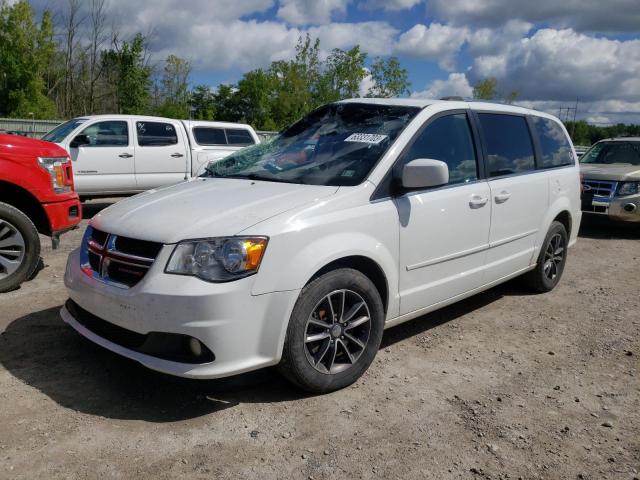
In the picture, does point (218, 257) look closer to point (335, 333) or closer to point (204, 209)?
point (204, 209)

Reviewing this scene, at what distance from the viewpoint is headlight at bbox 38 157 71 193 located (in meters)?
5.30

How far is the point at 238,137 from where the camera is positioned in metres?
12.3

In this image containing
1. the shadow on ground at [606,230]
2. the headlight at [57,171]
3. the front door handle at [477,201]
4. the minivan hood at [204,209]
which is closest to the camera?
the minivan hood at [204,209]

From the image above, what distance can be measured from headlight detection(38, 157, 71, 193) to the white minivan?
184 centimetres

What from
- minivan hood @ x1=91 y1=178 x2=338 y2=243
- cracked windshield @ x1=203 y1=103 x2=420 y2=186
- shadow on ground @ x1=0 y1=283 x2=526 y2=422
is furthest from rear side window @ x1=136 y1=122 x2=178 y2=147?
minivan hood @ x1=91 y1=178 x2=338 y2=243

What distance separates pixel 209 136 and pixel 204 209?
8.83 m

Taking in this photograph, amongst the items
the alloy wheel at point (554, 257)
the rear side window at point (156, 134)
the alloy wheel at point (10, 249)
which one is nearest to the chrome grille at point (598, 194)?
the alloy wheel at point (554, 257)

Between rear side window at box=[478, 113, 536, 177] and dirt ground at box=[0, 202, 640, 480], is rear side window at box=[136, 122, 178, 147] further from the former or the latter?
rear side window at box=[478, 113, 536, 177]

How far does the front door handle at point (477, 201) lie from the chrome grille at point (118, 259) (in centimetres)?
234

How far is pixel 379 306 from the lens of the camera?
11.7 ft

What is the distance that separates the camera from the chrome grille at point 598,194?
9.36m

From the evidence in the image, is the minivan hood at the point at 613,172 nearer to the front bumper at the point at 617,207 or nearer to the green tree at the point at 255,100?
the front bumper at the point at 617,207

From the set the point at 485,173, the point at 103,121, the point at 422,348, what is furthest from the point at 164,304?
the point at 103,121

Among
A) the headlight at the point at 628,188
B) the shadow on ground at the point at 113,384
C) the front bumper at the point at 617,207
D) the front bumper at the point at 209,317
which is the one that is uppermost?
the front bumper at the point at 209,317
